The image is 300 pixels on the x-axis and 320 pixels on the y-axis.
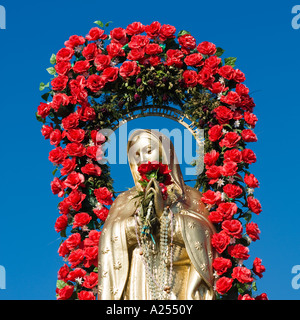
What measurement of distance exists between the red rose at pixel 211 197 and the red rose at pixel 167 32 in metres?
3.05

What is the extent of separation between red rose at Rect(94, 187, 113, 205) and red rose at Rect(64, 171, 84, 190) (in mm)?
312

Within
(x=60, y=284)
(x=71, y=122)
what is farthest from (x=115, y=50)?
(x=60, y=284)

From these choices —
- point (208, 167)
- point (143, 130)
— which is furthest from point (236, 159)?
point (143, 130)

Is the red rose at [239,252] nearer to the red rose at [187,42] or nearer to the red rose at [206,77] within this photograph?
the red rose at [206,77]

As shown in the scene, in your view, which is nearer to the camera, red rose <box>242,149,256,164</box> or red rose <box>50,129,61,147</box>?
red rose <box>242,149,256,164</box>

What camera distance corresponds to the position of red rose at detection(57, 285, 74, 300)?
15555 mm

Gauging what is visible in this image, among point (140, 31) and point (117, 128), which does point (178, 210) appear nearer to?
point (117, 128)

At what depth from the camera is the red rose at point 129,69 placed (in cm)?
1658

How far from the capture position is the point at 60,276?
15875 millimetres

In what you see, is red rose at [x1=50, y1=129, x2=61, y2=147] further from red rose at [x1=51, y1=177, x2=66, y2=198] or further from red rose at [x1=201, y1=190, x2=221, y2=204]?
red rose at [x1=201, y1=190, x2=221, y2=204]

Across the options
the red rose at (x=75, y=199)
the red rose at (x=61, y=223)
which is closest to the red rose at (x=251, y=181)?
the red rose at (x=75, y=199)

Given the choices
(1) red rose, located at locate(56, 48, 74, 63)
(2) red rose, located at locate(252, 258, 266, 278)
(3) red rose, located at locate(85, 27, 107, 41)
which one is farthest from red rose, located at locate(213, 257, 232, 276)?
(3) red rose, located at locate(85, 27, 107, 41)

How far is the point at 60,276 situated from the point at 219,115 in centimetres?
382

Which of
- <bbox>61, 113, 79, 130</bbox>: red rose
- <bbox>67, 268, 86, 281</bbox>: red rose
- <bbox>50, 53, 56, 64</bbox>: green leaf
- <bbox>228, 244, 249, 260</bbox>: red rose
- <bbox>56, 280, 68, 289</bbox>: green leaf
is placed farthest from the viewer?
<bbox>50, 53, 56, 64</bbox>: green leaf
